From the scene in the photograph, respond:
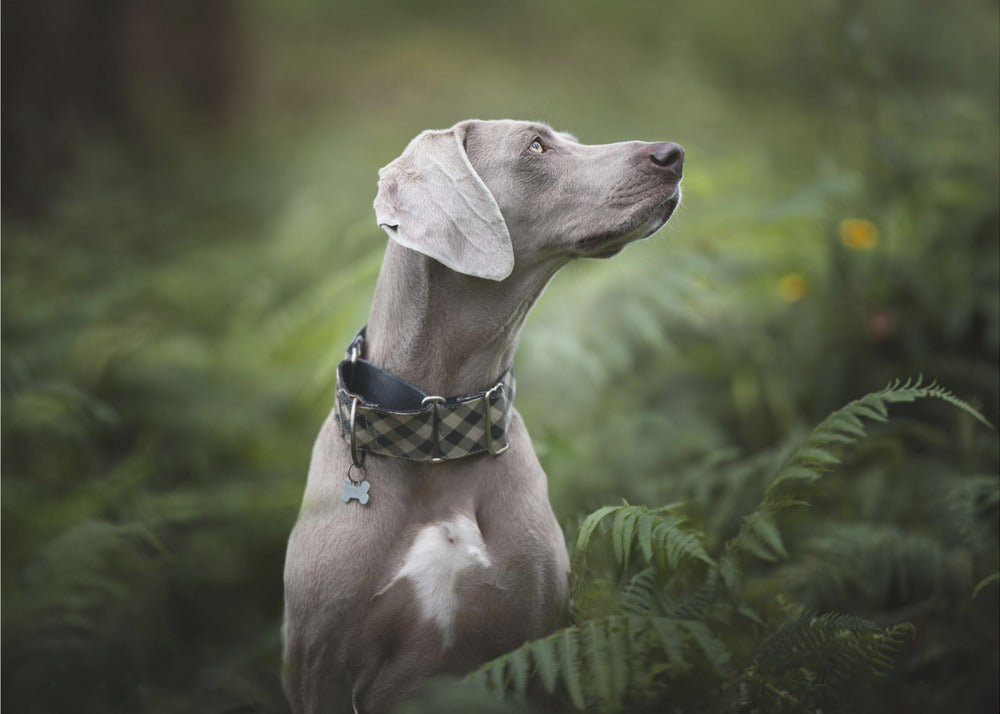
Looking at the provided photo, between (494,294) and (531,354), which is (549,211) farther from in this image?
(531,354)

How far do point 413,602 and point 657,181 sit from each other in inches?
48.6

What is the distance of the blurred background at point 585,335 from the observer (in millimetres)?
3295

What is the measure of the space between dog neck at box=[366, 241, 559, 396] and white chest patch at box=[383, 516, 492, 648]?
368mm

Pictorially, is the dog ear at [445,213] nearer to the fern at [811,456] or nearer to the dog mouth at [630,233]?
the dog mouth at [630,233]

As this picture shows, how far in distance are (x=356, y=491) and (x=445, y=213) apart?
72 cm

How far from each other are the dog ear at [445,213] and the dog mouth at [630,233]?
0.82ft

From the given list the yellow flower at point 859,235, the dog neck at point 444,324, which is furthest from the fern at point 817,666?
the yellow flower at point 859,235

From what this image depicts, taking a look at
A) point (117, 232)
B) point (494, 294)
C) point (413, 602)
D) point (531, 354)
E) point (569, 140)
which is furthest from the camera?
point (117, 232)

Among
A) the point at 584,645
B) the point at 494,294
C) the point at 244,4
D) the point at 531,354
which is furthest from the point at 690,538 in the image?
the point at 244,4

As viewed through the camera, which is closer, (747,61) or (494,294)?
(494,294)

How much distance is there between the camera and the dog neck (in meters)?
2.38

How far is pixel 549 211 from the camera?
96.6 inches

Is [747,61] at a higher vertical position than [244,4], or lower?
lower

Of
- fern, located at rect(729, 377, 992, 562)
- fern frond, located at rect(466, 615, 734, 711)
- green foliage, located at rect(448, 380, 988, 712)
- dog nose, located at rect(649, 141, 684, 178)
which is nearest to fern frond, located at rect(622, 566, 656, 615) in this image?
green foliage, located at rect(448, 380, 988, 712)
